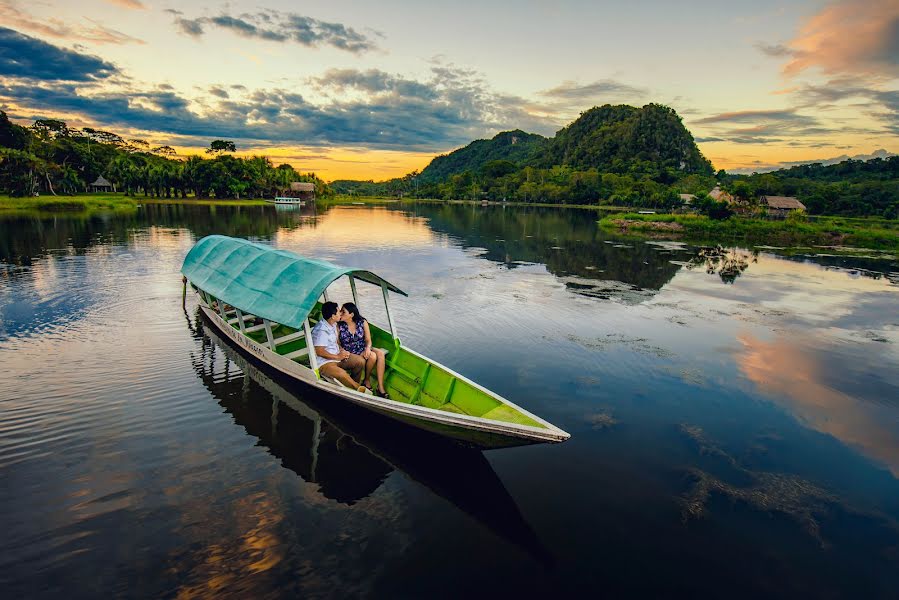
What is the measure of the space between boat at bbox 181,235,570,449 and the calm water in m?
0.98

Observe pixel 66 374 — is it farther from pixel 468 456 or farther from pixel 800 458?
pixel 800 458

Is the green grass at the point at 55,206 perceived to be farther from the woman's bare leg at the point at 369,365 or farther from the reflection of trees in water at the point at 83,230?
the woman's bare leg at the point at 369,365

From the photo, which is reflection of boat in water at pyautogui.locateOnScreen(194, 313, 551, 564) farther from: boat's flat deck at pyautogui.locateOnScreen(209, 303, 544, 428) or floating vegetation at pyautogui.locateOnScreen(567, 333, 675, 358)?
floating vegetation at pyautogui.locateOnScreen(567, 333, 675, 358)

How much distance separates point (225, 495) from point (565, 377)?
30.4 ft

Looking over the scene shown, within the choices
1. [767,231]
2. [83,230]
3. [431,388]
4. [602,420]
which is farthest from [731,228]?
[83,230]

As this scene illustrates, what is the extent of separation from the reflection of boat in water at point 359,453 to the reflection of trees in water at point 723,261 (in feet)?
86.9

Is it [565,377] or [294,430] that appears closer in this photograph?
[294,430]

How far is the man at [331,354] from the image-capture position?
33.0 ft

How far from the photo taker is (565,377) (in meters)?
13.0

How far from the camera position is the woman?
10417 millimetres

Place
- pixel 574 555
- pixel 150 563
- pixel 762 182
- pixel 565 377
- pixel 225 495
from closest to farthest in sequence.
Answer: pixel 150 563, pixel 574 555, pixel 225 495, pixel 565 377, pixel 762 182

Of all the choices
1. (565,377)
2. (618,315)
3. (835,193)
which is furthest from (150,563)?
(835,193)

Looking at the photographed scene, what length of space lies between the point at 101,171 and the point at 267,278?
115 meters

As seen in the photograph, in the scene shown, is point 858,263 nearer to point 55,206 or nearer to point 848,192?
point 848,192
